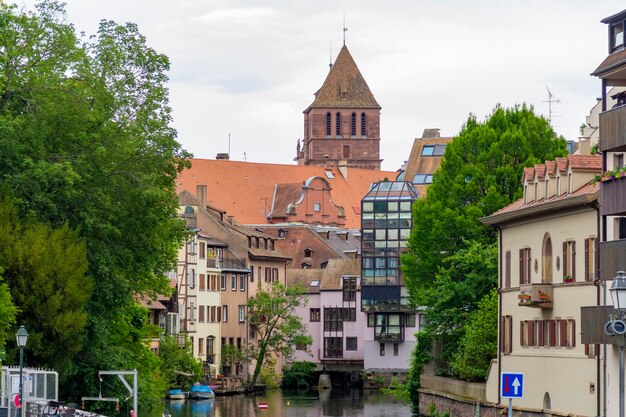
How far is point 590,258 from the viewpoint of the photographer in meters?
44.4

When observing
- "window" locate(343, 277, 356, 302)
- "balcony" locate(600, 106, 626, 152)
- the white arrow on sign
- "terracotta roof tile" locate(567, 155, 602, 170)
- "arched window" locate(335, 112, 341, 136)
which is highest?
"arched window" locate(335, 112, 341, 136)

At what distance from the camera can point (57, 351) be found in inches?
1874

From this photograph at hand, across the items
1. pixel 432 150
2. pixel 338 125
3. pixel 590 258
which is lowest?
pixel 590 258

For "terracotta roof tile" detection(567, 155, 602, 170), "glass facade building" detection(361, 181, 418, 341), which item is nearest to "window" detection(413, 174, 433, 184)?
"glass facade building" detection(361, 181, 418, 341)

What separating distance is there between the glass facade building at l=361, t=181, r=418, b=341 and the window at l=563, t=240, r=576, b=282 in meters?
69.8

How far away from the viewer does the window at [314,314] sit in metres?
126

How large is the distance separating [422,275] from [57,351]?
24.5 meters

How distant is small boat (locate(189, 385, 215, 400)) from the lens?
314 feet

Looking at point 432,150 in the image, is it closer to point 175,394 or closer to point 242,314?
point 242,314

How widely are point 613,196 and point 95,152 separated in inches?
725

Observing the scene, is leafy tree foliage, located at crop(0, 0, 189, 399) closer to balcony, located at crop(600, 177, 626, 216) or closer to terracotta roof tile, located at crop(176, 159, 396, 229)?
balcony, located at crop(600, 177, 626, 216)

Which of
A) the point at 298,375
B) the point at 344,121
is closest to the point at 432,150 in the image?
the point at 298,375

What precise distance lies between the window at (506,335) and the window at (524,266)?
1997 millimetres

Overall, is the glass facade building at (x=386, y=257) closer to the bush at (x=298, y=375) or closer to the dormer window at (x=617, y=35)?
the bush at (x=298, y=375)
